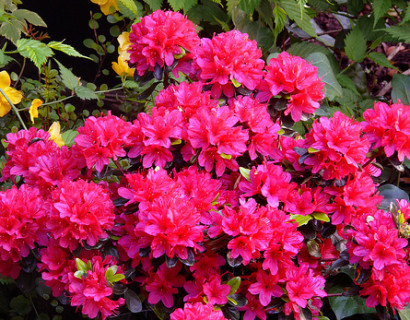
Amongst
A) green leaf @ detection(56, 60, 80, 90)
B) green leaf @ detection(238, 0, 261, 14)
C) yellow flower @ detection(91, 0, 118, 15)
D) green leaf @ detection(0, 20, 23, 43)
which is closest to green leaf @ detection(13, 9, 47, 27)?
green leaf @ detection(0, 20, 23, 43)

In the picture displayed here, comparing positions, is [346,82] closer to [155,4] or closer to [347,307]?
[155,4]

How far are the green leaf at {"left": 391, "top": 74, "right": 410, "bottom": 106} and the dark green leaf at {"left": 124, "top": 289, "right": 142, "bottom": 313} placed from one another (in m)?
1.51

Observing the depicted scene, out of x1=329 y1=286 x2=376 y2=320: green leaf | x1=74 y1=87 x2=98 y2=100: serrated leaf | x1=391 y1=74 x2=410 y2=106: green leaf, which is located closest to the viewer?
x1=329 y1=286 x2=376 y2=320: green leaf

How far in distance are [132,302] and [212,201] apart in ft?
1.01

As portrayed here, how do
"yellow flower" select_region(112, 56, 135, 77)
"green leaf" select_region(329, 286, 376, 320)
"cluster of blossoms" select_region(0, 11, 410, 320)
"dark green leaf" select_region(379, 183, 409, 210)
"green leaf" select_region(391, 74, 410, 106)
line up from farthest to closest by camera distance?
"green leaf" select_region(391, 74, 410, 106) < "yellow flower" select_region(112, 56, 135, 77) < "dark green leaf" select_region(379, 183, 409, 210) < "green leaf" select_region(329, 286, 376, 320) < "cluster of blossoms" select_region(0, 11, 410, 320)

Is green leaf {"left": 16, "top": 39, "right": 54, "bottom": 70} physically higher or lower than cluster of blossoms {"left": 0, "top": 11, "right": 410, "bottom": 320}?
higher

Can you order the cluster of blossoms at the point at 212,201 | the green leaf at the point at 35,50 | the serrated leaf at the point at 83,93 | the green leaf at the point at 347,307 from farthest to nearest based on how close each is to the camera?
the serrated leaf at the point at 83,93 < the green leaf at the point at 347,307 < the green leaf at the point at 35,50 < the cluster of blossoms at the point at 212,201

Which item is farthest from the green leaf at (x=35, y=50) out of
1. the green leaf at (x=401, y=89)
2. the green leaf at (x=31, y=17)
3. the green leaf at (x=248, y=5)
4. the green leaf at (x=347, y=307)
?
the green leaf at (x=401, y=89)

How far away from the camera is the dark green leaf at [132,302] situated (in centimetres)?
117

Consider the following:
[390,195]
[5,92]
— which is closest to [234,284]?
[390,195]

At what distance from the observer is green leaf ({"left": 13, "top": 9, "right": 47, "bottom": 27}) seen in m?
1.70

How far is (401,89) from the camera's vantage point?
217cm

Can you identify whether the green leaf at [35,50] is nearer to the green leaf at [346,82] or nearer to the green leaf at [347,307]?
the green leaf at [347,307]

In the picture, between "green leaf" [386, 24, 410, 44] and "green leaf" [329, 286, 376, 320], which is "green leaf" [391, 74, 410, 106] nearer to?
"green leaf" [386, 24, 410, 44]
